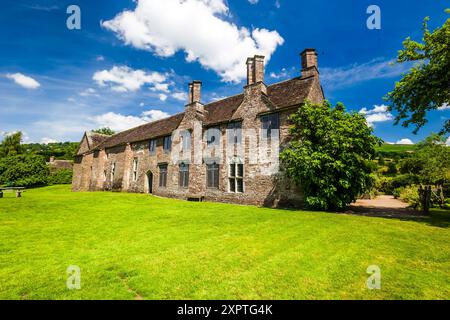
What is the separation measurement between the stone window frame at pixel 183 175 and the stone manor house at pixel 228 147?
0.10 metres

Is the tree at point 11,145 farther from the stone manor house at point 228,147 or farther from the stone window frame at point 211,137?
the stone window frame at point 211,137

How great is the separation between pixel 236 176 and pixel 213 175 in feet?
8.25

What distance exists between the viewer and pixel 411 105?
12172mm

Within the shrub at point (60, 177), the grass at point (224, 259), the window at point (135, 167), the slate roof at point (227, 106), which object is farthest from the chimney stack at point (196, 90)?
the shrub at point (60, 177)

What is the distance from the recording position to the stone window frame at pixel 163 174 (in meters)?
23.7

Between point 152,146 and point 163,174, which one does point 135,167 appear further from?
point 163,174

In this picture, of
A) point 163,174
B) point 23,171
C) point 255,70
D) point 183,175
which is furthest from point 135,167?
point 23,171

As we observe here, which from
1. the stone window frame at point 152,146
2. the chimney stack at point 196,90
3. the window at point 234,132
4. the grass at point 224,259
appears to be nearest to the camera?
the grass at point 224,259

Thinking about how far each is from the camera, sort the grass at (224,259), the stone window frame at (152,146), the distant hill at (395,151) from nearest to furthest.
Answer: the grass at (224,259) < the stone window frame at (152,146) < the distant hill at (395,151)

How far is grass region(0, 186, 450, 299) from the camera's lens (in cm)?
401

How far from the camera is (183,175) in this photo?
2192 cm
